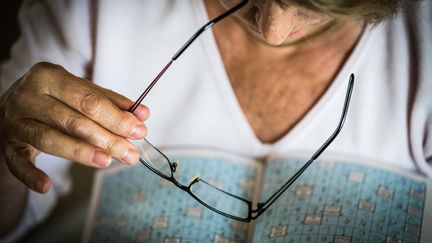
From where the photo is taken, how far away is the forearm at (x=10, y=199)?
26.5 inches

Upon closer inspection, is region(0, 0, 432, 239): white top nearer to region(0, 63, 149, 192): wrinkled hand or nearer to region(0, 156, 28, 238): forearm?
region(0, 156, 28, 238): forearm

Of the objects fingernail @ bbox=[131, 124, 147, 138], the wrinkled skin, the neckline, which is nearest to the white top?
the neckline

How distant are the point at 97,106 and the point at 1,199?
0.33 m

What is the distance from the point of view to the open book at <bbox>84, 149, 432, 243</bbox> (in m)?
0.62

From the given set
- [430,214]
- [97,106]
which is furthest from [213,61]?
[430,214]

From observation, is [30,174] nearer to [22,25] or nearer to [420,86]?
[22,25]

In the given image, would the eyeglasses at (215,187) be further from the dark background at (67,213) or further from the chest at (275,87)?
the dark background at (67,213)

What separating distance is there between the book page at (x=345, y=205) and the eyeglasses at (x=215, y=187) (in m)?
0.02

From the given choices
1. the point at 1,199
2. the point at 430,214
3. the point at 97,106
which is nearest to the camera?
the point at 97,106

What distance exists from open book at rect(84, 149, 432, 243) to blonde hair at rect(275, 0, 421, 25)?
0.22 m

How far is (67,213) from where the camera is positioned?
1210mm

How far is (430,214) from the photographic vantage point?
63cm

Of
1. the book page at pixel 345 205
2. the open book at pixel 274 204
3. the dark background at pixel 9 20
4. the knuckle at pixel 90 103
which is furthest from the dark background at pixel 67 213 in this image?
the book page at pixel 345 205

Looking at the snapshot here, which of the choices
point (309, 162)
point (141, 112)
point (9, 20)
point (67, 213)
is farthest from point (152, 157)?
point (67, 213)
